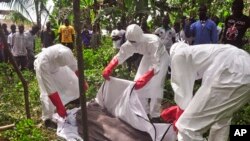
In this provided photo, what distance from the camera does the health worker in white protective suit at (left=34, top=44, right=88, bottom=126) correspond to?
5793mm

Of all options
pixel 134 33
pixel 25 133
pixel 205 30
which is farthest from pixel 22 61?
pixel 25 133

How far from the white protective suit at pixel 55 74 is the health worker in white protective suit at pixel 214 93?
207cm

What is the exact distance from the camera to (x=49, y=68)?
6.05 metres

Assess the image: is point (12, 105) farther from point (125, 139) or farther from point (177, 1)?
point (177, 1)

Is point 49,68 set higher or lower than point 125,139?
higher

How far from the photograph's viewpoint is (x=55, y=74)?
20.5ft

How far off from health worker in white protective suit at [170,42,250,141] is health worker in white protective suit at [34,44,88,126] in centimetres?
208

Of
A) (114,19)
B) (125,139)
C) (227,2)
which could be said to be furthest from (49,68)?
(227,2)

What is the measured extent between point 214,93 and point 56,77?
295cm

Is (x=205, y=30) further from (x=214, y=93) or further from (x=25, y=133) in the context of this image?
(x=25, y=133)

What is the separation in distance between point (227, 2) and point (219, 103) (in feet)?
27.4

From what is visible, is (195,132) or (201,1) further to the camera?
(201,1)

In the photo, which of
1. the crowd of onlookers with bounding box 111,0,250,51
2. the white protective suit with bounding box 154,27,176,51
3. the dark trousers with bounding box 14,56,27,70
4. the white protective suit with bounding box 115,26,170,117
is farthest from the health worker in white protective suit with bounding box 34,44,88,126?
the dark trousers with bounding box 14,56,27,70

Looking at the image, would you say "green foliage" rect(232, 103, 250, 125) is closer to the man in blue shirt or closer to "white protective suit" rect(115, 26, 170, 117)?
"white protective suit" rect(115, 26, 170, 117)
